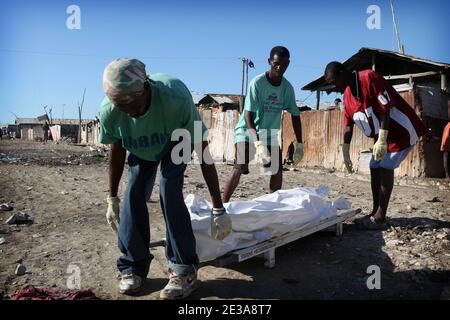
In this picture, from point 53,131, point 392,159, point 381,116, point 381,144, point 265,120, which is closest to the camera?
point 381,144

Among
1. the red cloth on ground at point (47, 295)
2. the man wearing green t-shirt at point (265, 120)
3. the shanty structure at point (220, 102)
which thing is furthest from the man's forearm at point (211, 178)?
the shanty structure at point (220, 102)

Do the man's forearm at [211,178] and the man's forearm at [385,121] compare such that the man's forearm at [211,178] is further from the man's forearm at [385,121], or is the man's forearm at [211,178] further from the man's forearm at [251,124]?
the man's forearm at [385,121]

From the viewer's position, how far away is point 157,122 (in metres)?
2.26

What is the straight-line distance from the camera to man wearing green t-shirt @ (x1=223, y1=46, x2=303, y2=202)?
373 cm

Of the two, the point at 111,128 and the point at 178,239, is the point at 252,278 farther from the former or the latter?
the point at 111,128

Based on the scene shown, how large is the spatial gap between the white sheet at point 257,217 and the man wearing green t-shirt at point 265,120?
1.75 ft

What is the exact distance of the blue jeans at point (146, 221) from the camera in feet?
7.59

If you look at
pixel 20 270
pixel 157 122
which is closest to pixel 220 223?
pixel 157 122

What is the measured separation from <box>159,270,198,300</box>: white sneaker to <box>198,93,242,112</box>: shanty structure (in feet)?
70.7

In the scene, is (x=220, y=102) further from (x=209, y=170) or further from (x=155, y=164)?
(x=209, y=170)

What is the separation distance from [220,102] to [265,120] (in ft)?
A: 70.7

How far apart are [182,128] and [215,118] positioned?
13555 millimetres
